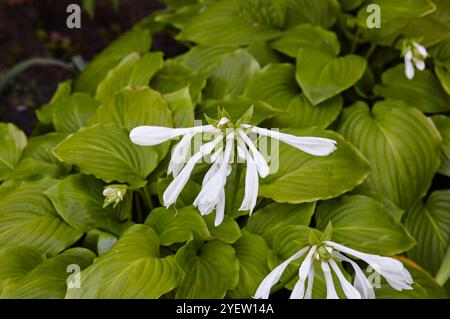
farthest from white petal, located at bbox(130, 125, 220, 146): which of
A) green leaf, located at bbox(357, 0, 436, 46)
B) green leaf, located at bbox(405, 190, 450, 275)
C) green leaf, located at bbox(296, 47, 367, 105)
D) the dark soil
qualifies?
the dark soil

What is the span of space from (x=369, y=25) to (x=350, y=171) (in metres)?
0.81

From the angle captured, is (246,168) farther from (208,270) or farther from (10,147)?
(10,147)

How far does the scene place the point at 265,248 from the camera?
1865mm

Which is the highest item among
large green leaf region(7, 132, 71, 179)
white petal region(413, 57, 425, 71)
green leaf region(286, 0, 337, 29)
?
green leaf region(286, 0, 337, 29)

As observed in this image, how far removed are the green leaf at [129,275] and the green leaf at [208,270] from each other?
0.06 m

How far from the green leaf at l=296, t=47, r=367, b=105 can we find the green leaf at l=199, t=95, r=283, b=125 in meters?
0.22

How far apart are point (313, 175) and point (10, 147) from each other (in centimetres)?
129

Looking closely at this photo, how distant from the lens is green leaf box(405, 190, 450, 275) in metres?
2.07

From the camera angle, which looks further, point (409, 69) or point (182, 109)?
point (409, 69)

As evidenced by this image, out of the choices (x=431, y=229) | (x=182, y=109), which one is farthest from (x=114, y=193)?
(x=431, y=229)

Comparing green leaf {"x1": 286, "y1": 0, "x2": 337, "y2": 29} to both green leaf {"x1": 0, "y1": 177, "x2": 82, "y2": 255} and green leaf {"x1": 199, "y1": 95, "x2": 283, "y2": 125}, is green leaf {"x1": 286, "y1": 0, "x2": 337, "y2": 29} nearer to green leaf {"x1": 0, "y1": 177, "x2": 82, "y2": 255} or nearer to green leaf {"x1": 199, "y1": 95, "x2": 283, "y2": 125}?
green leaf {"x1": 199, "y1": 95, "x2": 283, "y2": 125}

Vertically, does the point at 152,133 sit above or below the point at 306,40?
above

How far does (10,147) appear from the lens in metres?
2.31
